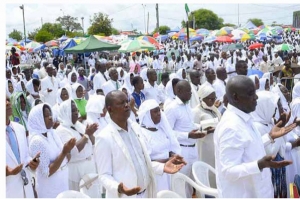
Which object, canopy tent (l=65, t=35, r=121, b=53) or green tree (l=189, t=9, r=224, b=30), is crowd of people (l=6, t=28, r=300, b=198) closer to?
canopy tent (l=65, t=35, r=121, b=53)

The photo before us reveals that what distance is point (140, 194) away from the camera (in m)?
3.28

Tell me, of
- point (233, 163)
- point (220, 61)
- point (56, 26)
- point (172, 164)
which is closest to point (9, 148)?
point (172, 164)

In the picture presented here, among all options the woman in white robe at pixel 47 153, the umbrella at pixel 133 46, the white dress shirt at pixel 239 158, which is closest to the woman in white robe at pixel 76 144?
the woman in white robe at pixel 47 153

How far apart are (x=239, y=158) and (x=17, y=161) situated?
75.4 inches

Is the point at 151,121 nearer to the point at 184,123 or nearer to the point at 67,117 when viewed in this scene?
the point at 184,123

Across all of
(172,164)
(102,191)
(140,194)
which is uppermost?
(172,164)

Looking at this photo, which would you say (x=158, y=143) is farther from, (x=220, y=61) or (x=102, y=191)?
(x=220, y=61)

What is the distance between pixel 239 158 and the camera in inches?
112

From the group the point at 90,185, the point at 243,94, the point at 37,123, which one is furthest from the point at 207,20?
the point at 243,94

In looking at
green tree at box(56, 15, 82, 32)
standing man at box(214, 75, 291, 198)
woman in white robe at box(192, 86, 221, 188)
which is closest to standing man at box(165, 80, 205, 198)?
woman in white robe at box(192, 86, 221, 188)

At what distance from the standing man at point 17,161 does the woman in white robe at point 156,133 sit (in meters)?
1.16

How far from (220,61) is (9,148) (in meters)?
15.3

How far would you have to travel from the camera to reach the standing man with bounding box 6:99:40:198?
3600 mm

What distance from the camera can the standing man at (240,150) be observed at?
2.85m
